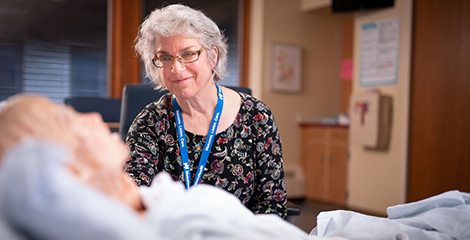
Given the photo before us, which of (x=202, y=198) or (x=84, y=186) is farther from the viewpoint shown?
(x=202, y=198)

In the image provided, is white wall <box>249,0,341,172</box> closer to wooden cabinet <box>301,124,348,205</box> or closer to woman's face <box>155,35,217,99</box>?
wooden cabinet <box>301,124,348,205</box>

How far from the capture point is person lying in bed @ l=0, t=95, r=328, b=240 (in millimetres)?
529

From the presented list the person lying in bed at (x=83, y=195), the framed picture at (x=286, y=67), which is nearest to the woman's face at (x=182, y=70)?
the person lying in bed at (x=83, y=195)

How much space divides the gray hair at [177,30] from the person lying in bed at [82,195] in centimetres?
77


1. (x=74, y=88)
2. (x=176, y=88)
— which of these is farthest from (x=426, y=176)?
(x=74, y=88)

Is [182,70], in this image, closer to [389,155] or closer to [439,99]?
[439,99]

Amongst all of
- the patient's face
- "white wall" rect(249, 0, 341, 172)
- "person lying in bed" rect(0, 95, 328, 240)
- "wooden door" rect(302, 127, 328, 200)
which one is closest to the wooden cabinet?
"wooden door" rect(302, 127, 328, 200)

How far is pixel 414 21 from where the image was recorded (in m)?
3.72

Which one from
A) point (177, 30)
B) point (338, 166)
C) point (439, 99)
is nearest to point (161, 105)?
point (177, 30)

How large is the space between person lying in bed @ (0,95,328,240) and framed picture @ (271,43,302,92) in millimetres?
4092

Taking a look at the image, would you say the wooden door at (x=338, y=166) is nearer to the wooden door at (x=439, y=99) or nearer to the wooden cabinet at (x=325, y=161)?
the wooden cabinet at (x=325, y=161)

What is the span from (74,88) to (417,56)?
10.6ft

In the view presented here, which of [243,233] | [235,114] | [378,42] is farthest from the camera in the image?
[378,42]

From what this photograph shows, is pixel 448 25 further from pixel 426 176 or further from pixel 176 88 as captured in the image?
pixel 176 88
